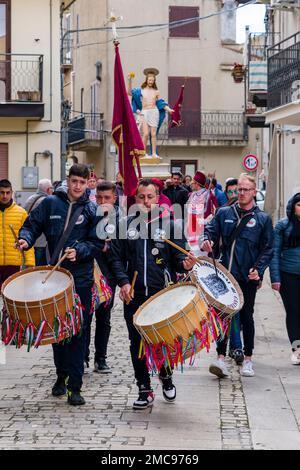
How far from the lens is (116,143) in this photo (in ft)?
42.3

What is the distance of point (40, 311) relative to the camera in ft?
25.0

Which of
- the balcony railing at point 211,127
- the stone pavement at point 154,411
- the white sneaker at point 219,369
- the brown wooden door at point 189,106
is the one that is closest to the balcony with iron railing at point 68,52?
the brown wooden door at point 189,106

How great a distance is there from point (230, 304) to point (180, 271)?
21.7 inches

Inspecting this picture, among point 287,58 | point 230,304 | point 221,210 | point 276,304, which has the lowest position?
point 276,304

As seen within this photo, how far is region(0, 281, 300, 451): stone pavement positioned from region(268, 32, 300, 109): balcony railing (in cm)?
1404

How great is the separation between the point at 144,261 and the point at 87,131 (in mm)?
35403

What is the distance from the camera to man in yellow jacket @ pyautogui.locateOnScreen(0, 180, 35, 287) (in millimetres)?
12359

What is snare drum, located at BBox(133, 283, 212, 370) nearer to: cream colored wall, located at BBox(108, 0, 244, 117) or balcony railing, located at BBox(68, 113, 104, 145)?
cream colored wall, located at BBox(108, 0, 244, 117)

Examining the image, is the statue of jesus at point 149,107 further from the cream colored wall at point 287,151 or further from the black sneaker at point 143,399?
the black sneaker at point 143,399

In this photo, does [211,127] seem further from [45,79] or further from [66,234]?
[66,234]

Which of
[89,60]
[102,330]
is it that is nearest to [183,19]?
[89,60]

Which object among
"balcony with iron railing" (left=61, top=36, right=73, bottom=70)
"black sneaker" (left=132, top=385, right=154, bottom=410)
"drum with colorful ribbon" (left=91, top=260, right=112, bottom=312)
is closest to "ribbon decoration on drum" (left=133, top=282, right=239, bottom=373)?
"black sneaker" (left=132, top=385, right=154, bottom=410)
